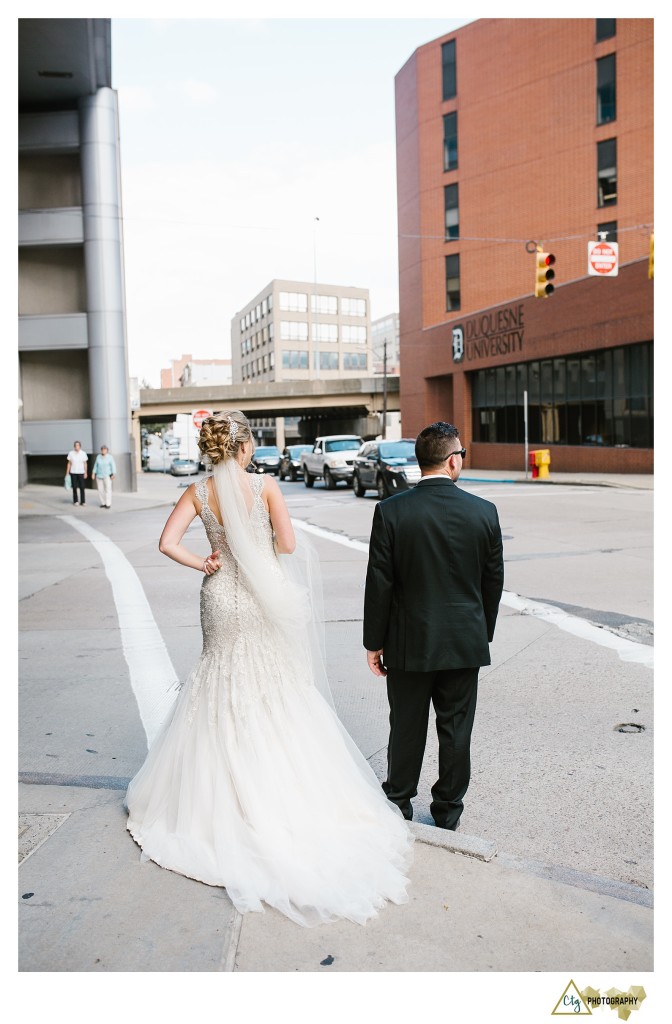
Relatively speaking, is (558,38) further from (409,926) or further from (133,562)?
(409,926)

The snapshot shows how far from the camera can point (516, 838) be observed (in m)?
4.01

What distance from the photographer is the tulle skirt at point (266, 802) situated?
328 cm

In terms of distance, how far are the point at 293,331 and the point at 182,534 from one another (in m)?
118

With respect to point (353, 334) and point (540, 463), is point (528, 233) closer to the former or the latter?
point (540, 463)

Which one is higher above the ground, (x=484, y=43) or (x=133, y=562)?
(x=484, y=43)

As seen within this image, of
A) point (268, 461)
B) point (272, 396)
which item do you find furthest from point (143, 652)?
point (272, 396)

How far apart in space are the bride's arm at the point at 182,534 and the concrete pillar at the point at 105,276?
29.8 m

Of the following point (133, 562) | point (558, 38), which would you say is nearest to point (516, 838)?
point (133, 562)

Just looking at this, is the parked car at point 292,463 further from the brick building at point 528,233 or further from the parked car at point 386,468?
the parked car at point 386,468

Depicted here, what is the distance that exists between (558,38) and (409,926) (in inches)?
1816

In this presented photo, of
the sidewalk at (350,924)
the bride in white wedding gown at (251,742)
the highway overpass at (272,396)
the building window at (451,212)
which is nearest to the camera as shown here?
the sidewalk at (350,924)
